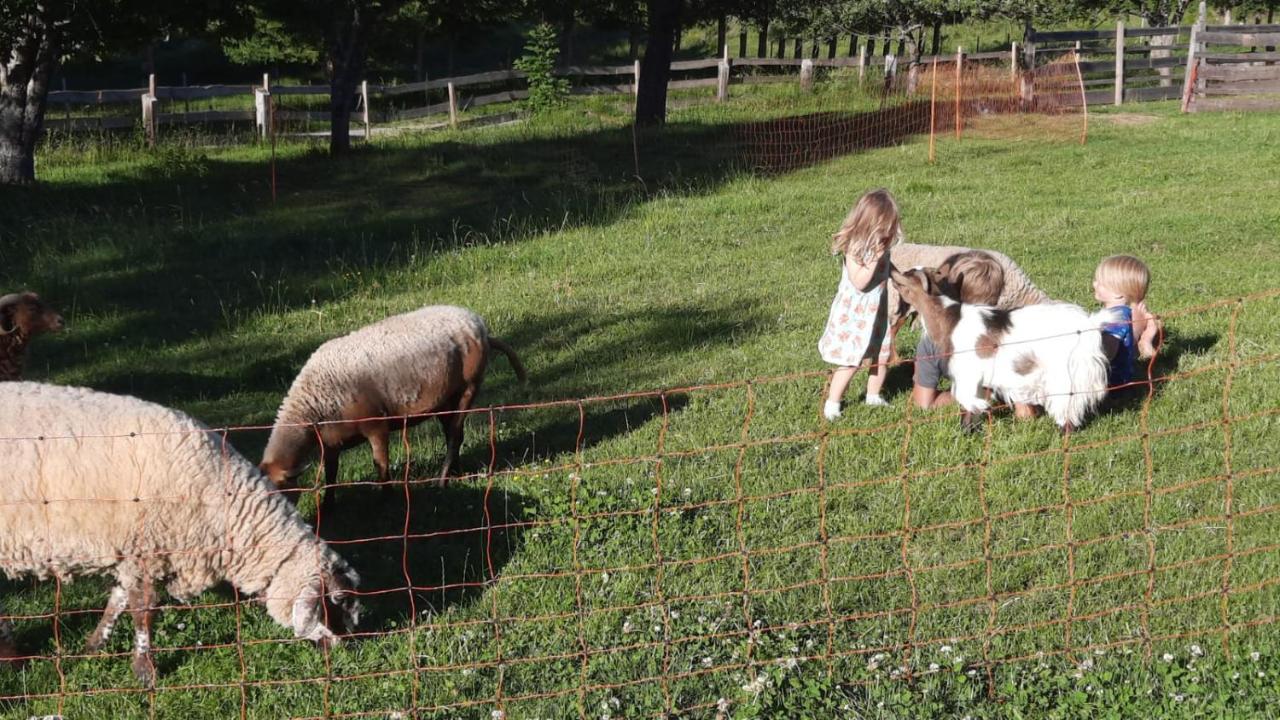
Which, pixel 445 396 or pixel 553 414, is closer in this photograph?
pixel 445 396

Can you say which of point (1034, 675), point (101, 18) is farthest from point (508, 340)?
point (101, 18)

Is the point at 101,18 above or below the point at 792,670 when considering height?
above

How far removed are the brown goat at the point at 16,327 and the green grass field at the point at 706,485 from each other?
3.98 feet

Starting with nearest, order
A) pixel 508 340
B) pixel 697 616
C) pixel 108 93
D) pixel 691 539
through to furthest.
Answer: pixel 697 616 < pixel 691 539 < pixel 508 340 < pixel 108 93

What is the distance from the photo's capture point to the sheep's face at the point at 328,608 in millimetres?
5004

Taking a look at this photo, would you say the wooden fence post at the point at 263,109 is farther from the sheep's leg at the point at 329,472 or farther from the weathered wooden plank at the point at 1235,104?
the sheep's leg at the point at 329,472

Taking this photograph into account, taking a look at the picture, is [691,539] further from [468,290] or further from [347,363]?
[468,290]

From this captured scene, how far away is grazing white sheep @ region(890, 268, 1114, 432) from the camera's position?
22.0 feet

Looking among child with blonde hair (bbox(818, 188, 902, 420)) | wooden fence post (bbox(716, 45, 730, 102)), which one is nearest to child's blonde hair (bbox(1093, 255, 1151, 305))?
→ child with blonde hair (bbox(818, 188, 902, 420))

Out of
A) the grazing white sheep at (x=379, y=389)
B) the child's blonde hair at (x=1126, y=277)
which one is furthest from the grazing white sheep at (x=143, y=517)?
the child's blonde hair at (x=1126, y=277)

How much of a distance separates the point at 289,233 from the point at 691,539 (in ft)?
30.2

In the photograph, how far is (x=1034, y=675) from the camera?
466 cm

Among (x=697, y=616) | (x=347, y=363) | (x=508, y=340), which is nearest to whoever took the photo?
(x=697, y=616)

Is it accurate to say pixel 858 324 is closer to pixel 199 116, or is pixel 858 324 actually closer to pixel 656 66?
pixel 656 66
